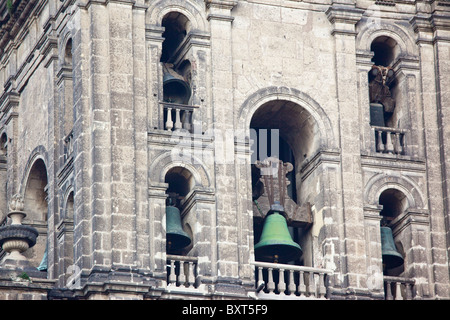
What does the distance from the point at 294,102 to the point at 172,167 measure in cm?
304

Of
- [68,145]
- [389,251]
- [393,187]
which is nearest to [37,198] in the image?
[68,145]

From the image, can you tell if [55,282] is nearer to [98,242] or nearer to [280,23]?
[98,242]

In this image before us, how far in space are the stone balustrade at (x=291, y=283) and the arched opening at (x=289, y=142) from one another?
3.30ft

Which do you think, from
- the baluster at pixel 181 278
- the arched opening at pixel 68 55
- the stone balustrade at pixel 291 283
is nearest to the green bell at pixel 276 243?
the stone balustrade at pixel 291 283

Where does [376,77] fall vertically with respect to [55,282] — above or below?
above

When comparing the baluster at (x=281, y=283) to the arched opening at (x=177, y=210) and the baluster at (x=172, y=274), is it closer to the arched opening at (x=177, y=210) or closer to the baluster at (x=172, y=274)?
the arched opening at (x=177, y=210)

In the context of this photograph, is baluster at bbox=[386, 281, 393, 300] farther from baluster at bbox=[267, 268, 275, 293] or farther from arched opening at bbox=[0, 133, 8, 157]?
arched opening at bbox=[0, 133, 8, 157]

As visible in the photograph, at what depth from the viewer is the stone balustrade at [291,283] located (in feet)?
174

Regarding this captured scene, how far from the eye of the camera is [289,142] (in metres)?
55.9

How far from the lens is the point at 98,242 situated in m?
51.9

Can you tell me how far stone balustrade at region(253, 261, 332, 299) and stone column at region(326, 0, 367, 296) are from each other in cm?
47

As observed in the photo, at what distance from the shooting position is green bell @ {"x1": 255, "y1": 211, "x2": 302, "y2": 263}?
176 feet
